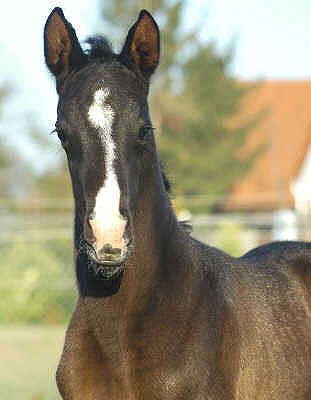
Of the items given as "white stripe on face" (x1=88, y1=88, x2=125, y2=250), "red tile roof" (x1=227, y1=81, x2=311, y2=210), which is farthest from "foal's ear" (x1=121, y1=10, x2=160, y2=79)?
"red tile roof" (x1=227, y1=81, x2=311, y2=210)

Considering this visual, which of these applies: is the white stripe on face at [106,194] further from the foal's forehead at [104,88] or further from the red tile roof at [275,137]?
the red tile roof at [275,137]

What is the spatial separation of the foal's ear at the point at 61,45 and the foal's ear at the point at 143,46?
25cm

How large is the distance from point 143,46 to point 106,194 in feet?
3.41

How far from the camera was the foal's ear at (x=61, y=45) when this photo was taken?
4.12m

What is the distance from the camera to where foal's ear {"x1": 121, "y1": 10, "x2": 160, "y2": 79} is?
4062mm

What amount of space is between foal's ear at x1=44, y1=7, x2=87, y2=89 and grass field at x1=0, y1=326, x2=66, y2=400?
15.5 feet

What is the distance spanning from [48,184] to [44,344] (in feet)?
56.9

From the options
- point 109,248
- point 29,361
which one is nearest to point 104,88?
point 109,248

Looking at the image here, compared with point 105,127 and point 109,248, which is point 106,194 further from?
point 105,127

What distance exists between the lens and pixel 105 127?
3.62 metres

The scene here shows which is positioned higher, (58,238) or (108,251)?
(108,251)

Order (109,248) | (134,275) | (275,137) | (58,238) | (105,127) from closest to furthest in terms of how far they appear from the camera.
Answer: (109,248)
(105,127)
(134,275)
(58,238)
(275,137)

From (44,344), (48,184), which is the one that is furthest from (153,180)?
(48,184)

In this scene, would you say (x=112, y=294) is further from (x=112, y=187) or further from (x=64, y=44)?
(x=64, y=44)
